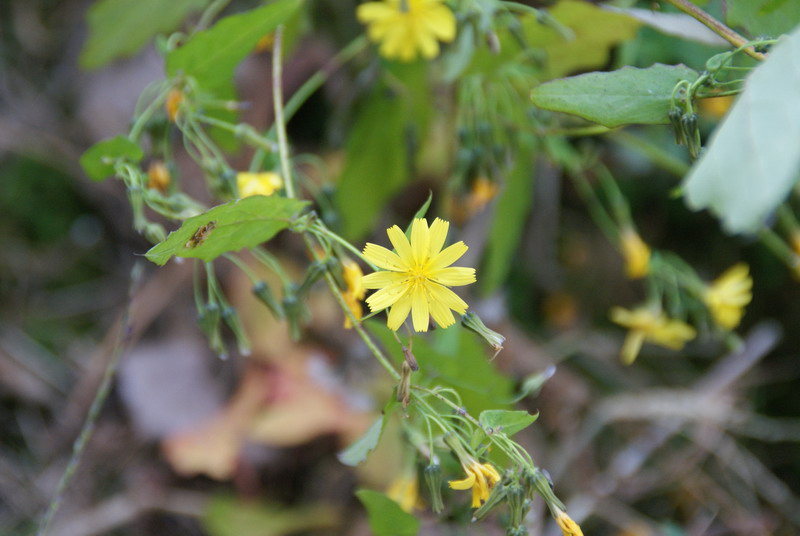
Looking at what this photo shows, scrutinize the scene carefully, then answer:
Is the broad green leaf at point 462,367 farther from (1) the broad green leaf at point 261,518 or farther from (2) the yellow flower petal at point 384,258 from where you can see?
(1) the broad green leaf at point 261,518

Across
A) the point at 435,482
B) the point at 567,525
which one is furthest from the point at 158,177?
the point at 567,525

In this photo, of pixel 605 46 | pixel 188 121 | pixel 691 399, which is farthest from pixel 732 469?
pixel 188 121

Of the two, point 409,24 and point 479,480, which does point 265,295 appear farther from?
point 409,24

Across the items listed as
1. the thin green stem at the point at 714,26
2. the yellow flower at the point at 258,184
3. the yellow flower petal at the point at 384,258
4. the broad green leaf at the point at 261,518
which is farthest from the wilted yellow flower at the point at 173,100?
the broad green leaf at the point at 261,518

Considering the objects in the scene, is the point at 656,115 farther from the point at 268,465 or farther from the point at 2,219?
the point at 2,219

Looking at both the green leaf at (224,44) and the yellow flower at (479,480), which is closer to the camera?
the yellow flower at (479,480)
